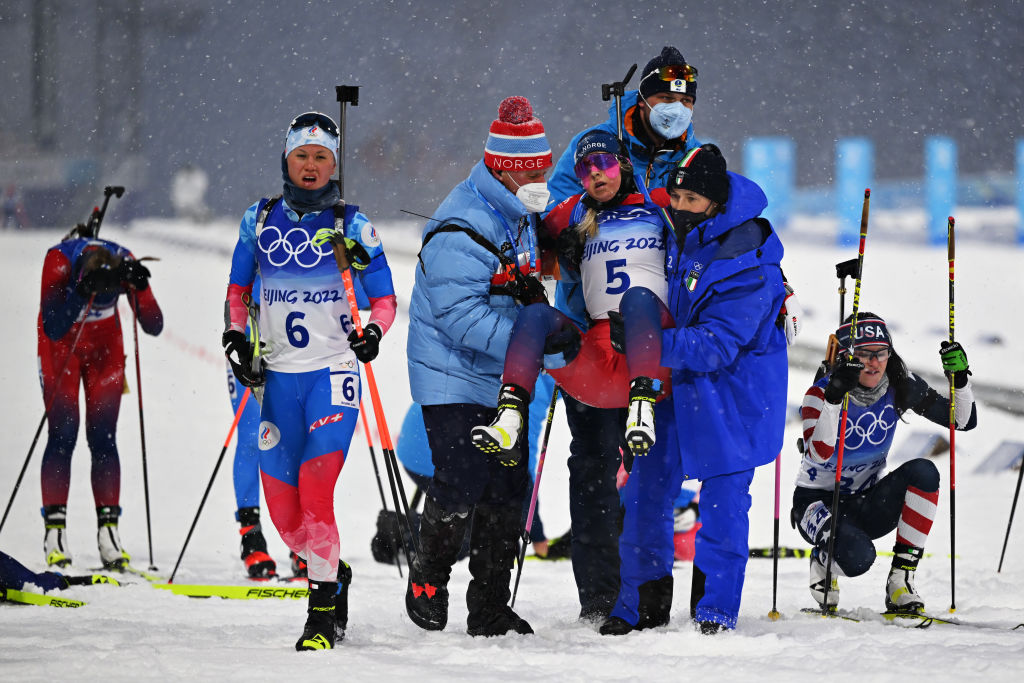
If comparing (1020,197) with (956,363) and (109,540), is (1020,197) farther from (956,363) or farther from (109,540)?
(109,540)

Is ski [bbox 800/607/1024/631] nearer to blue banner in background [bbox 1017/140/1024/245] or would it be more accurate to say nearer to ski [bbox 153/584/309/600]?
ski [bbox 153/584/309/600]

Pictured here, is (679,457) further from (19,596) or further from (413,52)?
(413,52)

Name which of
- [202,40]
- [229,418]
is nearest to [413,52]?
[202,40]

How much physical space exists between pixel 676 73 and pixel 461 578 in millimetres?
2273

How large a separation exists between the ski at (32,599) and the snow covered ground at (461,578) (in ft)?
0.23

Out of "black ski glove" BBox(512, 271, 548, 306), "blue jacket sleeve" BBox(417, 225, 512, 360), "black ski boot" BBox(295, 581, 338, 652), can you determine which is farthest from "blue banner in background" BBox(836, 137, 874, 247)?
"black ski boot" BBox(295, 581, 338, 652)

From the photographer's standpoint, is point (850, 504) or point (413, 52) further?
point (413, 52)

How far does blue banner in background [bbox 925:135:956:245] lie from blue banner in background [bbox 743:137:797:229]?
1.58m

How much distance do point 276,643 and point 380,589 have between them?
1178 mm

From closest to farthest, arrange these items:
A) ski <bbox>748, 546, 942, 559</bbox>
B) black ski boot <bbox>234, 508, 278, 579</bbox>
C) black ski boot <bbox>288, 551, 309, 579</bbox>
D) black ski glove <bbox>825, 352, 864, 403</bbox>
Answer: black ski glove <bbox>825, 352, 864, 403</bbox>, black ski boot <bbox>288, 551, 309, 579</bbox>, black ski boot <bbox>234, 508, 278, 579</bbox>, ski <bbox>748, 546, 942, 559</bbox>

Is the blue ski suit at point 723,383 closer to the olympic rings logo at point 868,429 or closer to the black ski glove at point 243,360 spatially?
the olympic rings logo at point 868,429

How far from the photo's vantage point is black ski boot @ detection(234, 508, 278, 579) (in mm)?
4656

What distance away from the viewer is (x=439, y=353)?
131 inches

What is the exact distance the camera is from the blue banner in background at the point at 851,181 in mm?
12516
